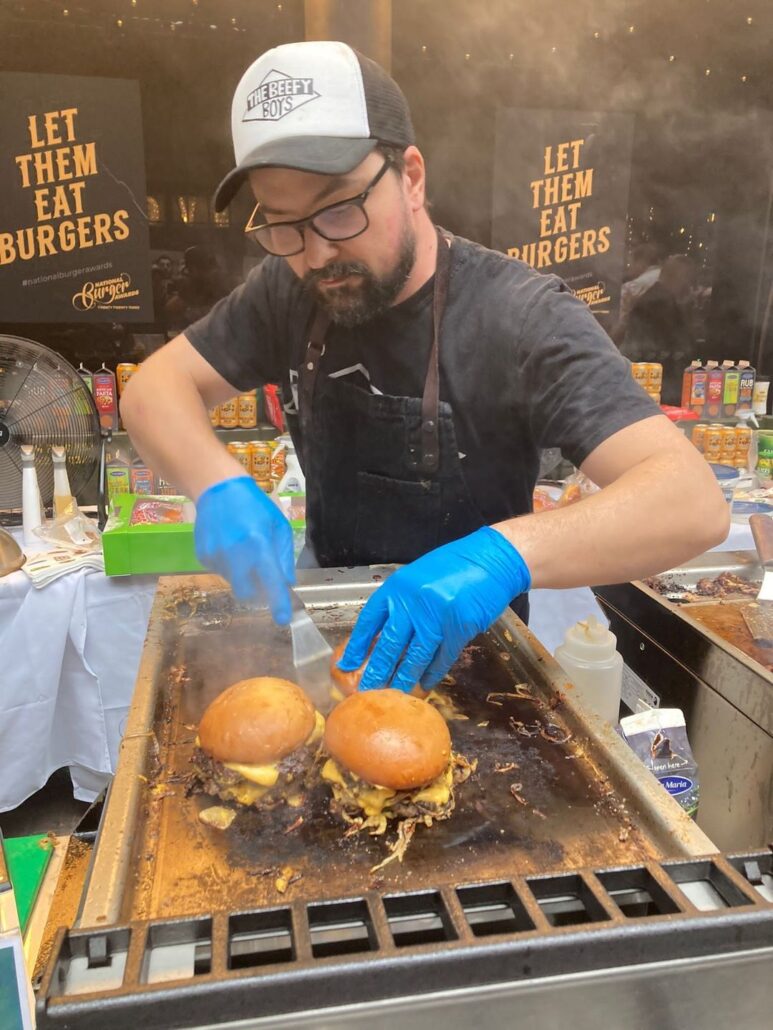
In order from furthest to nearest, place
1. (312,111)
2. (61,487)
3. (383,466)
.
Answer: (61,487) < (383,466) < (312,111)

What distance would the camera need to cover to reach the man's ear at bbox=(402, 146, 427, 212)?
2061mm

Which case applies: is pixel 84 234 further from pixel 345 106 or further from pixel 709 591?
pixel 709 591

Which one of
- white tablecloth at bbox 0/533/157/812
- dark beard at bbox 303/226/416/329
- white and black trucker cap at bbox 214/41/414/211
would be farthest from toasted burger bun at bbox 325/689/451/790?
white tablecloth at bbox 0/533/157/812

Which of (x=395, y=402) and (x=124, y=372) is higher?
(x=395, y=402)

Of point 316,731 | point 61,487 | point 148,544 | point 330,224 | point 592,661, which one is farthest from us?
point 61,487

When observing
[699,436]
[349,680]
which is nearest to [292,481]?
[349,680]

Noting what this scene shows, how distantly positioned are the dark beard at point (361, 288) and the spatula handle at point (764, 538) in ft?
6.14

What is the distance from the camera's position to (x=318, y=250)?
1.95m

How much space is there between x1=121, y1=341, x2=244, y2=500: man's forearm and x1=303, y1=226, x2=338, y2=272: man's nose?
627 millimetres

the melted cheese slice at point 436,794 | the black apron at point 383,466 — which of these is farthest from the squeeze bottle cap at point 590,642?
the melted cheese slice at point 436,794

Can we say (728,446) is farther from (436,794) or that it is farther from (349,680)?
(436,794)

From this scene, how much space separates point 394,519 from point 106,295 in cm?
397

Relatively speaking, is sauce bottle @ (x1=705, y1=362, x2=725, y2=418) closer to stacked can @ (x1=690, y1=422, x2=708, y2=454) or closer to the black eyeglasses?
stacked can @ (x1=690, y1=422, x2=708, y2=454)

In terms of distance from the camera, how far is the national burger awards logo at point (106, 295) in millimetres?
5334
